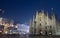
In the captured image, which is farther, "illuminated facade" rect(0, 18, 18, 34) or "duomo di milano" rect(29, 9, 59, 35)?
"illuminated facade" rect(0, 18, 18, 34)

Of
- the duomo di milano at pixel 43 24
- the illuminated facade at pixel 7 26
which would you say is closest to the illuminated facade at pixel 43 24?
the duomo di milano at pixel 43 24

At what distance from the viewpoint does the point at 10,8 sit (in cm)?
365

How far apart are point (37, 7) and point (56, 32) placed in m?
0.80

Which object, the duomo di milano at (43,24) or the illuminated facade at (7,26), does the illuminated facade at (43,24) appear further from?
the illuminated facade at (7,26)

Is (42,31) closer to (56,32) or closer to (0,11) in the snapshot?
(56,32)

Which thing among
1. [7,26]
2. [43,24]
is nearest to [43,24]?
[43,24]

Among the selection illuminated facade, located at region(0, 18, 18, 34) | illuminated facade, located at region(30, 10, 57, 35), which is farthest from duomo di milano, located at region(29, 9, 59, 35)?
illuminated facade, located at region(0, 18, 18, 34)

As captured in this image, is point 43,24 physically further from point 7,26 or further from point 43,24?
point 7,26

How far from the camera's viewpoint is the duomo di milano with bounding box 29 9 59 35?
11.2 ft

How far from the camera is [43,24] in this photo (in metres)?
3.43

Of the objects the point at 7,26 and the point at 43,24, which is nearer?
the point at 43,24

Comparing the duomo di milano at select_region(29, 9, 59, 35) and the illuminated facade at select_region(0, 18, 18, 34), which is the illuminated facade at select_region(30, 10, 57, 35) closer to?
the duomo di milano at select_region(29, 9, 59, 35)

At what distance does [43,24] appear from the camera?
343cm

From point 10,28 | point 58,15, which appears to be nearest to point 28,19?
point 10,28
